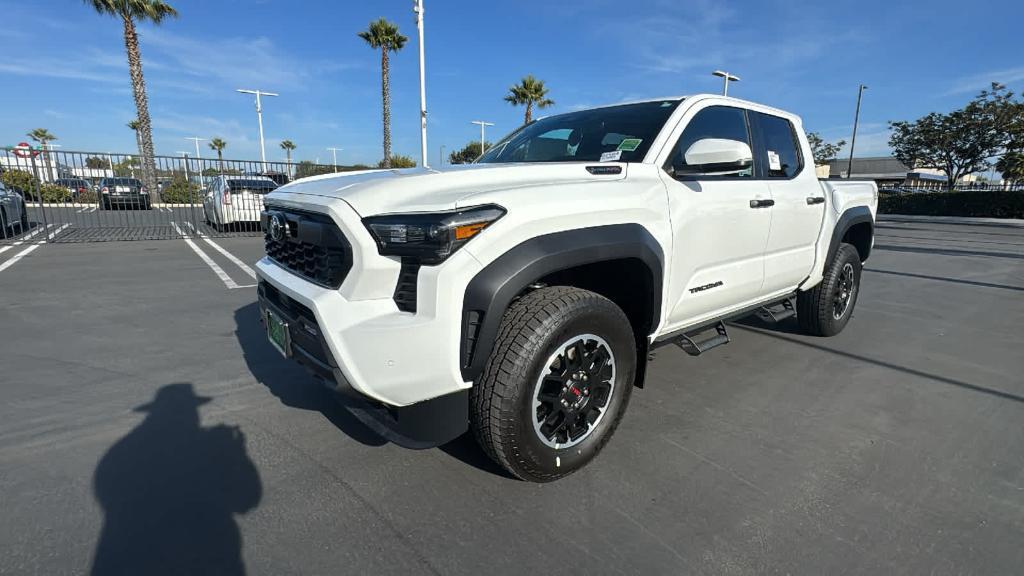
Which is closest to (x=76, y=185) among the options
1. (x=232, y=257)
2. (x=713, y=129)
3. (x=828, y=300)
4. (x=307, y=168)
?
(x=307, y=168)

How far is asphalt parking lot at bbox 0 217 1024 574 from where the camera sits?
1.91 metres

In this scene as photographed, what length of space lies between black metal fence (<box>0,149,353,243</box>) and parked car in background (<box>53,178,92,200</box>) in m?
0.02


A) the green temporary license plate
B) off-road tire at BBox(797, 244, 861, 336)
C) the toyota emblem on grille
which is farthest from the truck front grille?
off-road tire at BBox(797, 244, 861, 336)

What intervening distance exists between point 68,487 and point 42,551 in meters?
0.45

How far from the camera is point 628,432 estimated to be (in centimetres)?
283

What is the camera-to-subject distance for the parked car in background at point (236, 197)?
1214cm

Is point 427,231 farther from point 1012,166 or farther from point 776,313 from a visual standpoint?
point 1012,166

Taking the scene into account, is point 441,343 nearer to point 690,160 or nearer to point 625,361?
point 625,361

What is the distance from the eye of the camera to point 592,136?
3.20 m

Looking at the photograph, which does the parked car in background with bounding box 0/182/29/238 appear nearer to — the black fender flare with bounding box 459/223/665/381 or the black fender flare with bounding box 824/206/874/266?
the black fender flare with bounding box 459/223/665/381

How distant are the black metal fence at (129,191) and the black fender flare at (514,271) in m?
11.7

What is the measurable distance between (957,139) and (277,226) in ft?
151

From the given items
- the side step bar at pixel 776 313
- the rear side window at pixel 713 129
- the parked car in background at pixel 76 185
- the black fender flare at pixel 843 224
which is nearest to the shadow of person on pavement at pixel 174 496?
the rear side window at pixel 713 129

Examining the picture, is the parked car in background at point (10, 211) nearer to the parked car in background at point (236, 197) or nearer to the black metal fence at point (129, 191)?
the black metal fence at point (129, 191)
